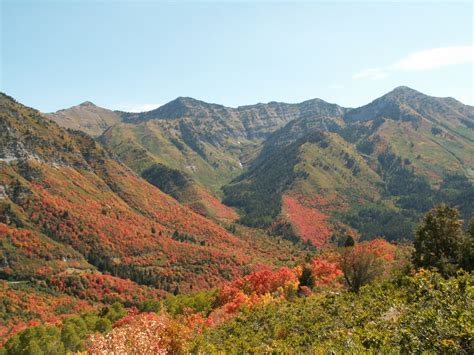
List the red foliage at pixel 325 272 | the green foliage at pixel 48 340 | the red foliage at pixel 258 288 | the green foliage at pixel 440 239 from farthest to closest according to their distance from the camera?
the red foliage at pixel 325 272 < the green foliage at pixel 48 340 < the red foliage at pixel 258 288 < the green foliage at pixel 440 239

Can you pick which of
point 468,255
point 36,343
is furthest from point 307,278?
point 36,343

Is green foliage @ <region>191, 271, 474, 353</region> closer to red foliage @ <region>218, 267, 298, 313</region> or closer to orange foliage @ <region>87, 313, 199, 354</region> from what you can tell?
orange foliage @ <region>87, 313, 199, 354</region>

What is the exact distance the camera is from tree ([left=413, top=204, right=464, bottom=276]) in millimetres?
42812

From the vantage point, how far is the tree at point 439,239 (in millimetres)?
42812

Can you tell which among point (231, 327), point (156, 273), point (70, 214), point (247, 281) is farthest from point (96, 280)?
point (231, 327)

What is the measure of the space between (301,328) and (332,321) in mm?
3080

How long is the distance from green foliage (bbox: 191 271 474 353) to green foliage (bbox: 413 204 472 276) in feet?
38.0

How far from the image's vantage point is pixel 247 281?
85938 mm

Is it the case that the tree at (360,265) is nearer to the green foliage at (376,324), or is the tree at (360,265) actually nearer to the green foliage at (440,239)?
the green foliage at (440,239)

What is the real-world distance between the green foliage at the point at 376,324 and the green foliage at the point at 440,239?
38.0ft

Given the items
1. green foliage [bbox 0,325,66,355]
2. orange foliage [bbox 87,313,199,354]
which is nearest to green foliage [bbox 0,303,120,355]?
green foliage [bbox 0,325,66,355]

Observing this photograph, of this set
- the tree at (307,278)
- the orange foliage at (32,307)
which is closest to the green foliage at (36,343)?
the orange foliage at (32,307)

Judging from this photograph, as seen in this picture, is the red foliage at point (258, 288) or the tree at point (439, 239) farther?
the red foliage at point (258, 288)

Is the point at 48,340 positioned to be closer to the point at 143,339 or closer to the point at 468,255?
the point at 143,339
